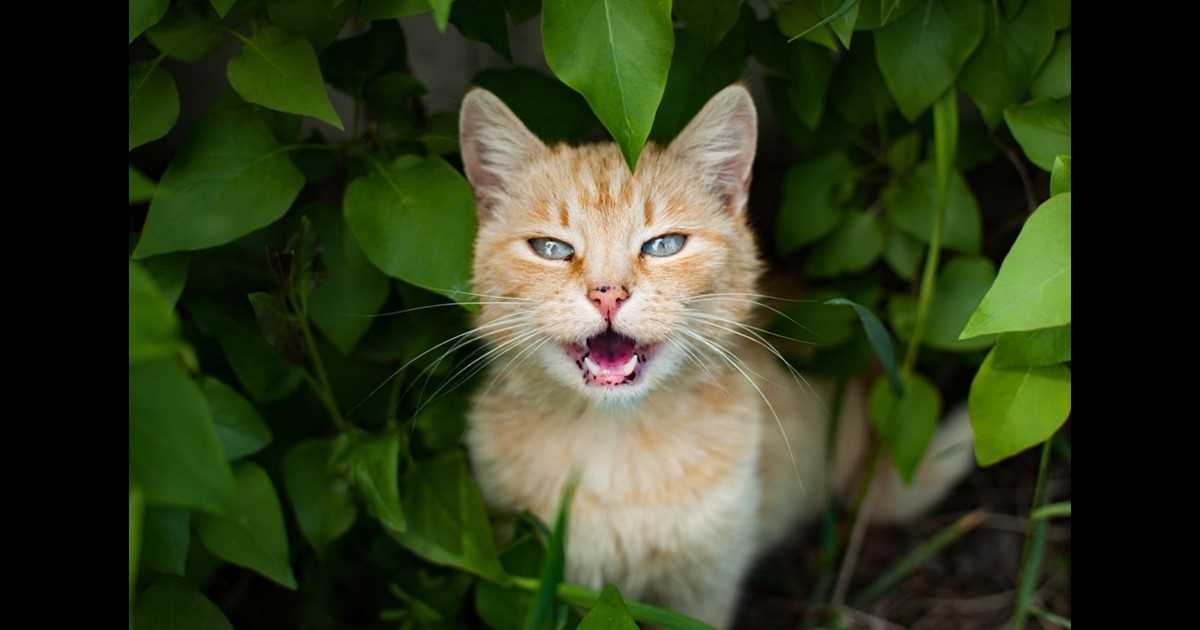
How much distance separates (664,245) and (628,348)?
0.67 ft

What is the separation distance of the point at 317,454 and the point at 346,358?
0.21m

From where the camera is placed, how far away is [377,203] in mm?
1631

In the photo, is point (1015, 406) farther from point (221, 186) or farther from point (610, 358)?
point (221, 186)

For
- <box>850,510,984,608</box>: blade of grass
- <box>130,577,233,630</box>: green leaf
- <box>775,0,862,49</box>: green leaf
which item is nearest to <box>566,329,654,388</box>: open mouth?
<box>775,0,862,49</box>: green leaf

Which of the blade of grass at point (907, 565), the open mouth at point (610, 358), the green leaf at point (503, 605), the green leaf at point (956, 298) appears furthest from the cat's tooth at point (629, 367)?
the blade of grass at point (907, 565)

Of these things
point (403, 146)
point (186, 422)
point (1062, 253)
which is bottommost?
point (186, 422)

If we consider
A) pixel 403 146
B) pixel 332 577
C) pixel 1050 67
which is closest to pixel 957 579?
pixel 1050 67

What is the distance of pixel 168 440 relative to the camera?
109 cm

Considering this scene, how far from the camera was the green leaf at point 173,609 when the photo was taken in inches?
57.6

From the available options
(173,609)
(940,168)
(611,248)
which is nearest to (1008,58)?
→ (940,168)

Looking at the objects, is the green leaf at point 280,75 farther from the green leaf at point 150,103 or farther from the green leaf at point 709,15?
the green leaf at point 709,15

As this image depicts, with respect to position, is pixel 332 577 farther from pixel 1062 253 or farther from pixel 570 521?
pixel 1062 253

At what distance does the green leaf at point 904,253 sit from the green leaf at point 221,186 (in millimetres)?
1288

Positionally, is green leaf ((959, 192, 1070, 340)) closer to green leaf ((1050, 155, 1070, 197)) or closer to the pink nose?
green leaf ((1050, 155, 1070, 197))
